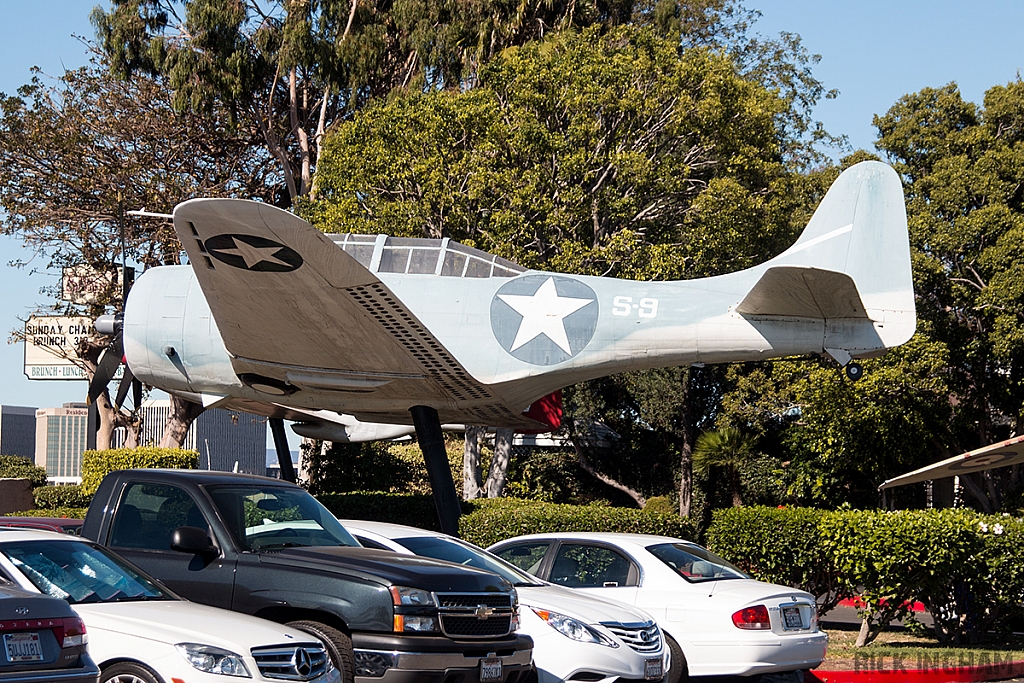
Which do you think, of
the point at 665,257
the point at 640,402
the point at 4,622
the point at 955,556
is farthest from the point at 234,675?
the point at 640,402

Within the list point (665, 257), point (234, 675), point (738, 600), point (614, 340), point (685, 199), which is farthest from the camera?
point (685, 199)

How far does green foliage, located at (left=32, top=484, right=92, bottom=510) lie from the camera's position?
2202 centimetres

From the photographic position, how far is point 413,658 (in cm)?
682

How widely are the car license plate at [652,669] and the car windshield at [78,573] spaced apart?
384 centimetres

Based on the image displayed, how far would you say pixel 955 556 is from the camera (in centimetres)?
1320

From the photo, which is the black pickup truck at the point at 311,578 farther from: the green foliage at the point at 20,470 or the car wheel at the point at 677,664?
the green foliage at the point at 20,470

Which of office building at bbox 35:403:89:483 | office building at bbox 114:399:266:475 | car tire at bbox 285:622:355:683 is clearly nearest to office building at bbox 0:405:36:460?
office building at bbox 35:403:89:483

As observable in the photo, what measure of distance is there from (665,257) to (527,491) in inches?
449

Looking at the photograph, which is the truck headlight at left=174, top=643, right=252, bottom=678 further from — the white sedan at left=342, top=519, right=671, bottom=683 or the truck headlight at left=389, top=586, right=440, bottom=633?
the white sedan at left=342, top=519, right=671, bottom=683

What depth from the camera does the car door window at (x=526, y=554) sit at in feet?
36.0

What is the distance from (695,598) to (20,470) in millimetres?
32856

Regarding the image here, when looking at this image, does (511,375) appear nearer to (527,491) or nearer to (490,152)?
(490,152)

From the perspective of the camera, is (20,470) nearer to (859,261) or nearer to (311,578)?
(859,261)

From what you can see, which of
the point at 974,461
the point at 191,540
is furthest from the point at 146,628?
the point at 974,461
